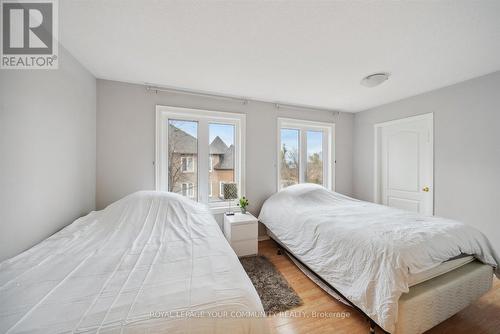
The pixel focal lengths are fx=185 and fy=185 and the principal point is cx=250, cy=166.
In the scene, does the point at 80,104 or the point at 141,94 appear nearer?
the point at 80,104

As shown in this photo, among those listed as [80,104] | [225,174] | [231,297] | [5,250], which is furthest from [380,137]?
[5,250]

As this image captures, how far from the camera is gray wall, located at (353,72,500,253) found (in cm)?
218

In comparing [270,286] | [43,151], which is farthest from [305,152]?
[43,151]

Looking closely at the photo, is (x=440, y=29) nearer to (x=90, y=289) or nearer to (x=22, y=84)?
(x=90, y=289)

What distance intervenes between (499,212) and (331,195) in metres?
1.78

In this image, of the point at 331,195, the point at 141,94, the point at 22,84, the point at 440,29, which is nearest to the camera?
the point at 22,84

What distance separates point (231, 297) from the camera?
0.85 metres

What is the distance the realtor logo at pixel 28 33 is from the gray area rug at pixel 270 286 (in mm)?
2625

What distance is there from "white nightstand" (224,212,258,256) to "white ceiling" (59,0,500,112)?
1847 millimetres

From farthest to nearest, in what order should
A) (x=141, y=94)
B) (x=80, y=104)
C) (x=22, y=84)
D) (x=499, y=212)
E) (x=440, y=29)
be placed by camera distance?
(x=141, y=94)
(x=499, y=212)
(x=80, y=104)
(x=440, y=29)
(x=22, y=84)

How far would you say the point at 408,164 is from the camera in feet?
10.1

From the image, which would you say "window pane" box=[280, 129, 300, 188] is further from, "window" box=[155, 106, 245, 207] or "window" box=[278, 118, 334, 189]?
"window" box=[155, 106, 245, 207]

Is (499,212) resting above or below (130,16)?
below

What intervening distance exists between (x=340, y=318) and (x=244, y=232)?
1309 mm
